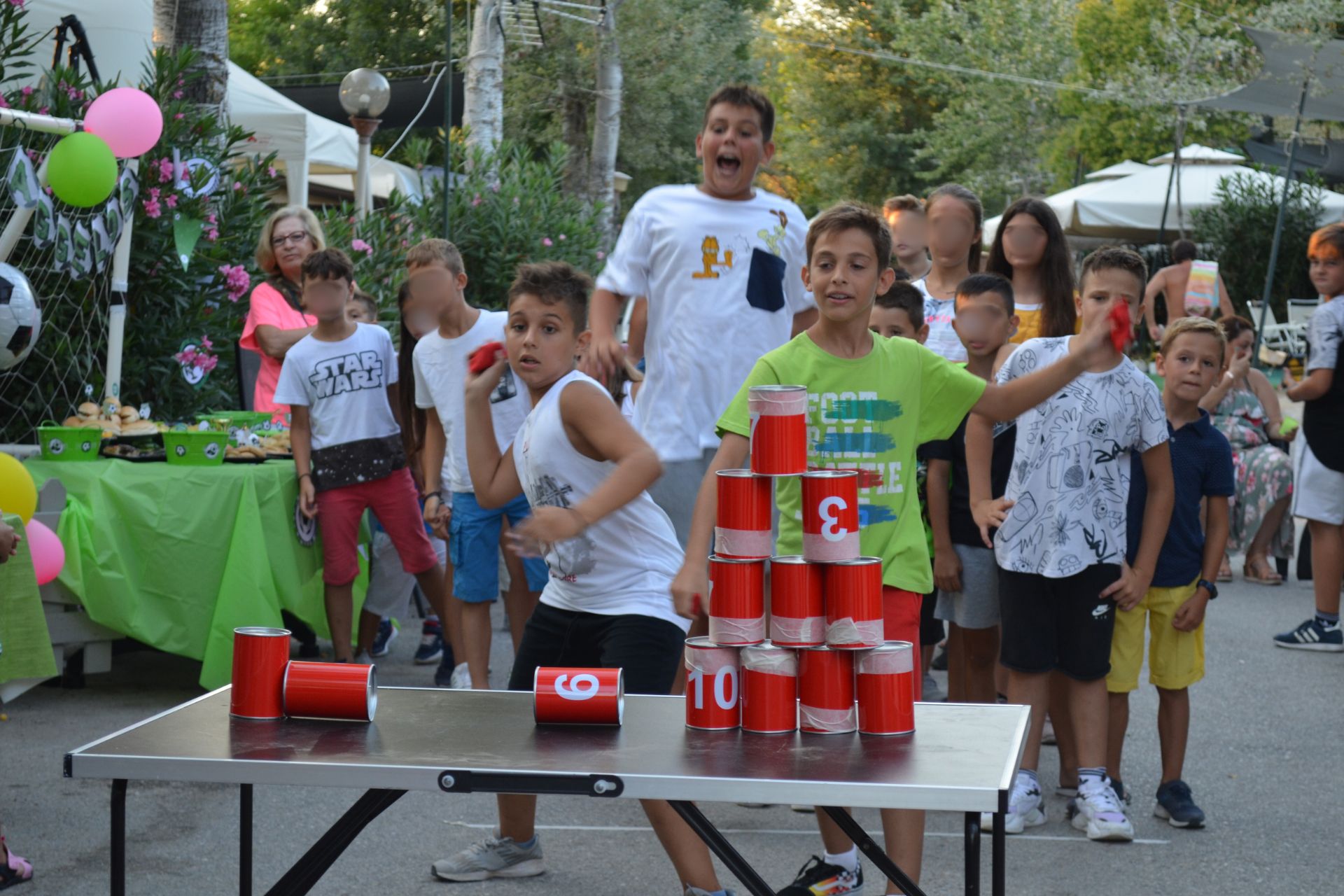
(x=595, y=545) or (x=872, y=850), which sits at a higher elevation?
(x=595, y=545)

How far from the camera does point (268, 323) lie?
729cm

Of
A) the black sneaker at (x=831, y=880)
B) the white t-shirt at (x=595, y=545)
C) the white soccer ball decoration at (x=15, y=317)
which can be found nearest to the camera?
the white t-shirt at (x=595, y=545)

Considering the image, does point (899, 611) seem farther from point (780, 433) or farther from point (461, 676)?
point (461, 676)

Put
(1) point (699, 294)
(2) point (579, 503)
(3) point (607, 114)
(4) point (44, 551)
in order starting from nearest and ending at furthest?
(2) point (579, 503)
(1) point (699, 294)
(4) point (44, 551)
(3) point (607, 114)

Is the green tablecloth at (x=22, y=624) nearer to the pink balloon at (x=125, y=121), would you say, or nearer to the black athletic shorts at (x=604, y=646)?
the pink balloon at (x=125, y=121)

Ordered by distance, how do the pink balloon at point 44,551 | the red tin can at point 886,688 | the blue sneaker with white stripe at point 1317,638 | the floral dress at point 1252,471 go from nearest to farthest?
1. the red tin can at point 886,688
2. the pink balloon at point 44,551
3. the blue sneaker with white stripe at point 1317,638
4. the floral dress at point 1252,471

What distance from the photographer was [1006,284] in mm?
5188

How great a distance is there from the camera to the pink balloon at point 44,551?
5637mm

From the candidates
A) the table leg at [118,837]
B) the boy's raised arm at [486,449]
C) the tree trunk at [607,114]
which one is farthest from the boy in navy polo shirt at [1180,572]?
the tree trunk at [607,114]

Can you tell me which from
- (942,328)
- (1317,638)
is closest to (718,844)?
(942,328)

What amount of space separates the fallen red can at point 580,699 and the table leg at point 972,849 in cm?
71

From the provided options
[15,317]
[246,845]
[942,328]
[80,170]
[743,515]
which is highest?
[80,170]

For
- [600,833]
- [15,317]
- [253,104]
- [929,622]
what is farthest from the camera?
[253,104]

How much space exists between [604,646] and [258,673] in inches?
39.9
